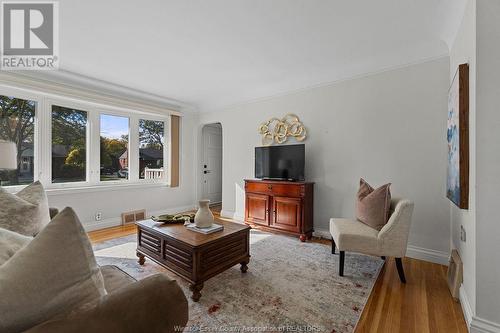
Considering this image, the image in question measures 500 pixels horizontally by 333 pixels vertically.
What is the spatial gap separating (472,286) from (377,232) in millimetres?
776

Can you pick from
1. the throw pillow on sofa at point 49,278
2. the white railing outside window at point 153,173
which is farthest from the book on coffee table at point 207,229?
the white railing outside window at point 153,173

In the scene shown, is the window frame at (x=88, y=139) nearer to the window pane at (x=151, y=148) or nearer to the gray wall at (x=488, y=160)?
the window pane at (x=151, y=148)

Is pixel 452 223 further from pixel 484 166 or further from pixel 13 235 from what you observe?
pixel 13 235

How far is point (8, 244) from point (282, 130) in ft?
11.3

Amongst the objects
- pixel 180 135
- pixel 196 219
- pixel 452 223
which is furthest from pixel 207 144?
pixel 452 223

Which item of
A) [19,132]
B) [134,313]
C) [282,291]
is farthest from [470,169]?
[19,132]

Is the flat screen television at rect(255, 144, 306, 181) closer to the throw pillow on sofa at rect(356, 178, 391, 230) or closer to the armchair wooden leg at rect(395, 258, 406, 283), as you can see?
the throw pillow on sofa at rect(356, 178, 391, 230)

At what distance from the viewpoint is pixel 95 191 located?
380cm

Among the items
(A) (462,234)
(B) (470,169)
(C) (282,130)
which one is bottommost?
(A) (462,234)

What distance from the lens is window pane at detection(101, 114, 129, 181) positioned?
406 cm

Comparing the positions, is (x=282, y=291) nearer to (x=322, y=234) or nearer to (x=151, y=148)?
(x=322, y=234)

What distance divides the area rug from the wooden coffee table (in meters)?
0.17

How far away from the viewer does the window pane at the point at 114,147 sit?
160 inches

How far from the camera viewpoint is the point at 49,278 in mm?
664
